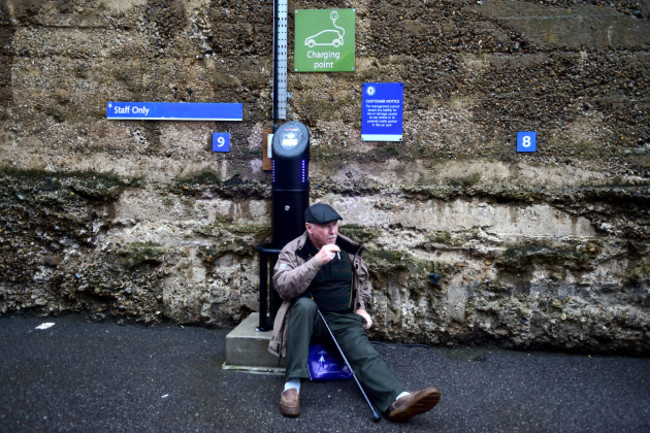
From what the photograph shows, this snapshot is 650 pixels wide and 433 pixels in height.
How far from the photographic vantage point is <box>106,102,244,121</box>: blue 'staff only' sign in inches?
174

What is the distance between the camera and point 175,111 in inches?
175

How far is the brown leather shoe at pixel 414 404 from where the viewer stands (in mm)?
2686

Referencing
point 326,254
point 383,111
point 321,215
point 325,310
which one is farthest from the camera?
point 383,111

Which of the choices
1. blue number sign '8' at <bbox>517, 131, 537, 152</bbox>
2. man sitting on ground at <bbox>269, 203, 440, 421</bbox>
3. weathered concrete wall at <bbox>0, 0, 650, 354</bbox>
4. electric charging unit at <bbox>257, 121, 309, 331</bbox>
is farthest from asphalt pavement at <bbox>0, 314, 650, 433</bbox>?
blue number sign '8' at <bbox>517, 131, 537, 152</bbox>

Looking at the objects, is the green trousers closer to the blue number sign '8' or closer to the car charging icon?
the blue number sign '8'

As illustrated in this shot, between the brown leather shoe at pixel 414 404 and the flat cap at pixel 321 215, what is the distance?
1.28m

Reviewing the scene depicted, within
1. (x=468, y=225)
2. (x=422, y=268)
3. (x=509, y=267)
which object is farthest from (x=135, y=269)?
(x=509, y=267)

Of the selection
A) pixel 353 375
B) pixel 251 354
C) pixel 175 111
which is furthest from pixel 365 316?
pixel 175 111

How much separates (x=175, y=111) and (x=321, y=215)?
7.20 feet

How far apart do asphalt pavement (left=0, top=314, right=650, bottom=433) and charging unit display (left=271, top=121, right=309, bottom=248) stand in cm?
116

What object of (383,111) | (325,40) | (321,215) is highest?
(325,40)

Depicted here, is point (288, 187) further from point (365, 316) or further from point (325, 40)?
point (325, 40)

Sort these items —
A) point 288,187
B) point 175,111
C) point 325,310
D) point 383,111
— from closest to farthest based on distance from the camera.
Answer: point 325,310 < point 288,187 < point 383,111 < point 175,111

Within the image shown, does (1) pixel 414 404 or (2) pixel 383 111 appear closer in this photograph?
(1) pixel 414 404
